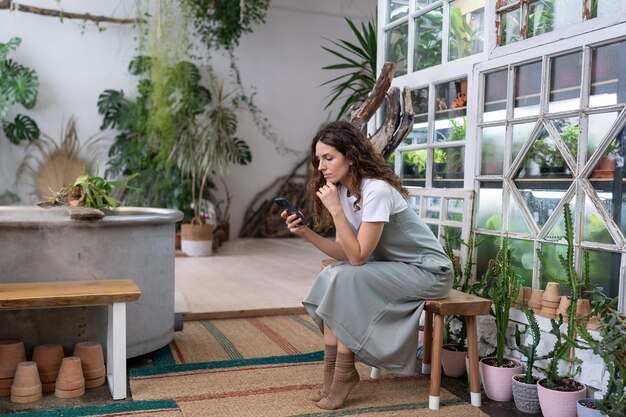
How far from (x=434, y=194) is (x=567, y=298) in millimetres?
970

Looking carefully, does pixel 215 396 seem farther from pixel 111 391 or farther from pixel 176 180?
pixel 176 180

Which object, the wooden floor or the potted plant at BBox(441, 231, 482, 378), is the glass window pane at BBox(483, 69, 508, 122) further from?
the wooden floor

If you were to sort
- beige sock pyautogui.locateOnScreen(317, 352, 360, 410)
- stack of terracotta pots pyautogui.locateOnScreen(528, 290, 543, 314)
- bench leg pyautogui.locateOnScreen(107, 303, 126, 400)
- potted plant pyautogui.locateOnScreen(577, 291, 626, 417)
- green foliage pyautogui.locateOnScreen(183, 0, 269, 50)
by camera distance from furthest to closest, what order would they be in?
green foliage pyautogui.locateOnScreen(183, 0, 269, 50) → stack of terracotta pots pyautogui.locateOnScreen(528, 290, 543, 314) → bench leg pyautogui.locateOnScreen(107, 303, 126, 400) → beige sock pyautogui.locateOnScreen(317, 352, 360, 410) → potted plant pyautogui.locateOnScreen(577, 291, 626, 417)

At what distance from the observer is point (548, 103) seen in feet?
8.36

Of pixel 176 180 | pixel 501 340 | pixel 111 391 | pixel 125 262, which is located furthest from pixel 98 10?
pixel 501 340

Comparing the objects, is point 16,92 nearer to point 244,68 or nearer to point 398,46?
point 244,68

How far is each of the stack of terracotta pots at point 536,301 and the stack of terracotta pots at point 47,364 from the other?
6.10 ft

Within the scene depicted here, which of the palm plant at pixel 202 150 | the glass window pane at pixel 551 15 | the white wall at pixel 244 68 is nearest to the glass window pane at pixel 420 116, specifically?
the glass window pane at pixel 551 15

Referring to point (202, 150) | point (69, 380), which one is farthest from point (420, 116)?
point (202, 150)

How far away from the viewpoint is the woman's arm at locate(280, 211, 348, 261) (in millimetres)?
2297

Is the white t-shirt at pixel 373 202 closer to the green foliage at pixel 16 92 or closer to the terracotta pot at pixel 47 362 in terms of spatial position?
the terracotta pot at pixel 47 362

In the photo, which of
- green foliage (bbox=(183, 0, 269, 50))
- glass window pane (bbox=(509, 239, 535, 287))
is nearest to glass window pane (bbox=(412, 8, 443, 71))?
glass window pane (bbox=(509, 239, 535, 287))

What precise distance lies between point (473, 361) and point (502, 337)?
18 centimetres

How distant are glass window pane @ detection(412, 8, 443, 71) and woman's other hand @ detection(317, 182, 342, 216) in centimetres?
126
